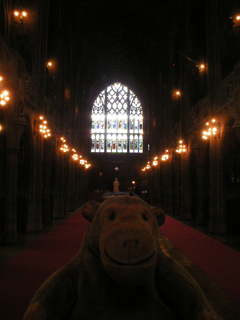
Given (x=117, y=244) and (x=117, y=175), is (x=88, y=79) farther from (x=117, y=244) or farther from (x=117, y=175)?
(x=117, y=244)

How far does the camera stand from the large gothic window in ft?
109

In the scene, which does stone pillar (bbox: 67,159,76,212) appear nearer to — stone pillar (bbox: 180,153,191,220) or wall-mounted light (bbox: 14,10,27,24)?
stone pillar (bbox: 180,153,191,220)

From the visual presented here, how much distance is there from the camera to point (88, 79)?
2875 centimetres

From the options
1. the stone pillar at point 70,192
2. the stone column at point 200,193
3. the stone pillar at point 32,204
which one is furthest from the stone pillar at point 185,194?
the stone pillar at point 70,192

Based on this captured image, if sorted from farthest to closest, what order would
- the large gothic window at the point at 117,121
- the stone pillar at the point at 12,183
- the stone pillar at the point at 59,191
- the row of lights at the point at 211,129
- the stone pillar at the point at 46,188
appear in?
the large gothic window at the point at 117,121 < the stone pillar at the point at 59,191 < the stone pillar at the point at 46,188 < the row of lights at the point at 211,129 < the stone pillar at the point at 12,183

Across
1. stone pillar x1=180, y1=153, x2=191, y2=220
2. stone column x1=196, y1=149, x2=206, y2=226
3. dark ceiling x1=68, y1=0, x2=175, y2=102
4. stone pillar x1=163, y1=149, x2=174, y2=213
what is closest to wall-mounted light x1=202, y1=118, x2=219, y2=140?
stone column x1=196, y1=149, x2=206, y2=226

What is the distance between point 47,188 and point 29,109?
3.79m

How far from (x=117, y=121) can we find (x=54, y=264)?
29121 mm

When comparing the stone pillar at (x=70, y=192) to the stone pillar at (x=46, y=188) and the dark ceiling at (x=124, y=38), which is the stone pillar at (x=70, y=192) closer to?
the stone pillar at (x=46, y=188)

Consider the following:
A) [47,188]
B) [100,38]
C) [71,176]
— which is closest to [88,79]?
[100,38]

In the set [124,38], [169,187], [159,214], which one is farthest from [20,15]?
[124,38]

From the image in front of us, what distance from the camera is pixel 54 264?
522 centimetres

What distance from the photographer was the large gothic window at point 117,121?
33281 millimetres

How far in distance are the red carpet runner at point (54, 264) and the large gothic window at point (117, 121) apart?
24782 mm
